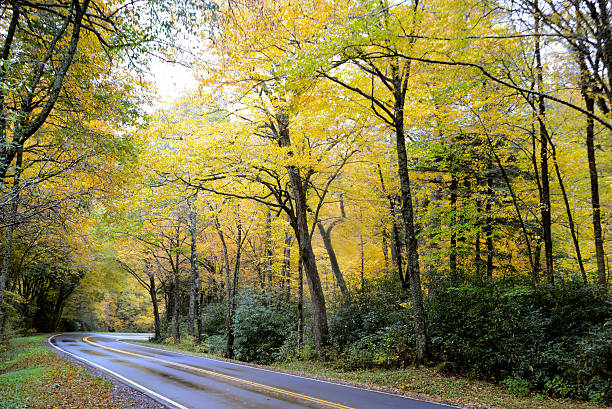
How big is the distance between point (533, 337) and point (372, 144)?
892 centimetres

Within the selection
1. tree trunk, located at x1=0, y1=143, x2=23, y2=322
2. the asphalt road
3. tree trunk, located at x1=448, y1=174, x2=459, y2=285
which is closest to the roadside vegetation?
tree trunk, located at x1=448, y1=174, x2=459, y2=285

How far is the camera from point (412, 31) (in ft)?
27.8

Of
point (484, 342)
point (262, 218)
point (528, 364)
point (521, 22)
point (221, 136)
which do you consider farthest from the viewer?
point (262, 218)

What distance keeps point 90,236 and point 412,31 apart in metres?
18.3

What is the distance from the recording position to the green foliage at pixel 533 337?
7.50 metres

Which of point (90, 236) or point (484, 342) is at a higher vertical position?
point (90, 236)

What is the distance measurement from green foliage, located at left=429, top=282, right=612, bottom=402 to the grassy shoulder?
0.42 m

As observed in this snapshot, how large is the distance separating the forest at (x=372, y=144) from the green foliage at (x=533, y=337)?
5 cm

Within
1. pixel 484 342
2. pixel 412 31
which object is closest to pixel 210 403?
pixel 484 342

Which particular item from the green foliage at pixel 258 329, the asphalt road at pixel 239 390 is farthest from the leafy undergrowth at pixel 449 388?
the green foliage at pixel 258 329

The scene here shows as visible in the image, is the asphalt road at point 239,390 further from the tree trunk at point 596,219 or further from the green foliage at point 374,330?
the tree trunk at point 596,219

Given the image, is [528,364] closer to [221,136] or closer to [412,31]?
[412,31]

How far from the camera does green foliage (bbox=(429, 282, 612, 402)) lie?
7.50 metres

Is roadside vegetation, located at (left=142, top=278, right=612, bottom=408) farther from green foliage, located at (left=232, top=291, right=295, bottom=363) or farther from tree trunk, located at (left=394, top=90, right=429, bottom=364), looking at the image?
green foliage, located at (left=232, top=291, right=295, bottom=363)
